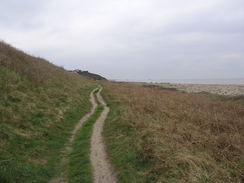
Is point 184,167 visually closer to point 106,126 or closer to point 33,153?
point 33,153

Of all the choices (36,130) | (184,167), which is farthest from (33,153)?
(184,167)

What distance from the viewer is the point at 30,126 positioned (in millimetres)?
12273

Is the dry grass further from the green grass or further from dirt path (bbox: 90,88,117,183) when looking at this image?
dirt path (bbox: 90,88,117,183)

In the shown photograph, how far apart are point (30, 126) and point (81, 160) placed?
14.2ft

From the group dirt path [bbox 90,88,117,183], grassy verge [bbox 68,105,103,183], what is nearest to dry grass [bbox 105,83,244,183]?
dirt path [bbox 90,88,117,183]

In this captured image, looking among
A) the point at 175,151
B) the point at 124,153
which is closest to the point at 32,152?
the point at 124,153

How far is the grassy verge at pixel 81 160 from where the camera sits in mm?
7920

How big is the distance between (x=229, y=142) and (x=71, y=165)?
676 cm

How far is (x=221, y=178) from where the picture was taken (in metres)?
7.21

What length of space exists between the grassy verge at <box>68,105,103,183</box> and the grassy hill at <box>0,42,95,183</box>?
2.25 ft

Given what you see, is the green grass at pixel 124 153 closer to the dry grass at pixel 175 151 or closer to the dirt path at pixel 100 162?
the dry grass at pixel 175 151

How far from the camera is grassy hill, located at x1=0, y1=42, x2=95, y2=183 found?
8250 millimetres

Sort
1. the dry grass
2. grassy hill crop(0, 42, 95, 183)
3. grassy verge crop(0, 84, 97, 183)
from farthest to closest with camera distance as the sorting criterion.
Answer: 1. grassy hill crop(0, 42, 95, 183)
2. grassy verge crop(0, 84, 97, 183)
3. the dry grass

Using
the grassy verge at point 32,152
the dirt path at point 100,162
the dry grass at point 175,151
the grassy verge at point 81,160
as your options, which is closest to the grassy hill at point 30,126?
the grassy verge at point 32,152
